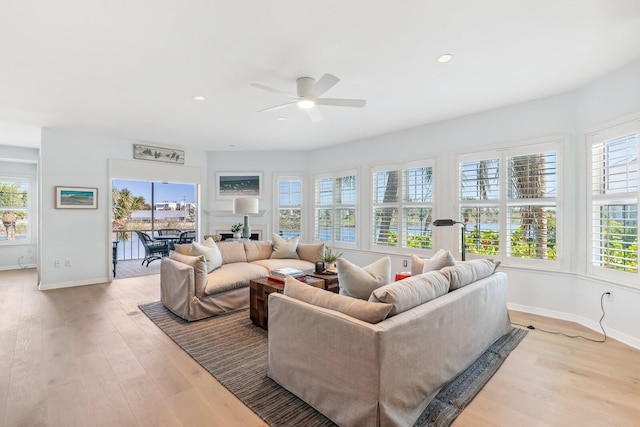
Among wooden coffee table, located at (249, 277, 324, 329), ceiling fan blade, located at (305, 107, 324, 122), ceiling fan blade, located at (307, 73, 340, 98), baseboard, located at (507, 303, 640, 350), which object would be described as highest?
ceiling fan blade, located at (307, 73, 340, 98)

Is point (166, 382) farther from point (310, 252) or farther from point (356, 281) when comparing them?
point (310, 252)

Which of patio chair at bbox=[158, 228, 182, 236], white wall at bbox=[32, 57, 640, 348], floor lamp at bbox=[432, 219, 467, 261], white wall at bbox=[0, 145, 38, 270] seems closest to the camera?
white wall at bbox=[32, 57, 640, 348]

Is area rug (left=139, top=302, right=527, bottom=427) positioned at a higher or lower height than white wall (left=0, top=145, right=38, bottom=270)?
lower

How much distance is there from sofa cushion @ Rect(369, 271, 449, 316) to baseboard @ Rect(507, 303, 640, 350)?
2.20 m

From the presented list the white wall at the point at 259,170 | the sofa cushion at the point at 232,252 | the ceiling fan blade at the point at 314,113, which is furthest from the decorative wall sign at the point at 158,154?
the ceiling fan blade at the point at 314,113

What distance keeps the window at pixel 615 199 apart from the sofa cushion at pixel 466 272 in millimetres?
1315

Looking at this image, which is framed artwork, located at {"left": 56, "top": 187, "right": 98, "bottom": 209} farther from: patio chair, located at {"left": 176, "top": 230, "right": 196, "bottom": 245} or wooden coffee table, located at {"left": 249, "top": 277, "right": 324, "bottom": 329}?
wooden coffee table, located at {"left": 249, "top": 277, "right": 324, "bottom": 329}

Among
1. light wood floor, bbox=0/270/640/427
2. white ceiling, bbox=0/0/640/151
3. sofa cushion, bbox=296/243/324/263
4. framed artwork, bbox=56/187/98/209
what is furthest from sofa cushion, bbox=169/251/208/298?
framed artwork, bbox=56/187/98/209

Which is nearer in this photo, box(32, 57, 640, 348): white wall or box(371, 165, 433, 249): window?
box(32, 57, 640, 348): white wall

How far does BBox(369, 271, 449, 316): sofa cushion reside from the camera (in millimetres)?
1874

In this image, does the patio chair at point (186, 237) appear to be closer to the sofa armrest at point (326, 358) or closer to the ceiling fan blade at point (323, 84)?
the ceiling fan blade at point (323, 84)

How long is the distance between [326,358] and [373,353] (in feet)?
1.23

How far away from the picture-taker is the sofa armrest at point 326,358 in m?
1.68

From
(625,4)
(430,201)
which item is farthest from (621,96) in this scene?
(430,201)
